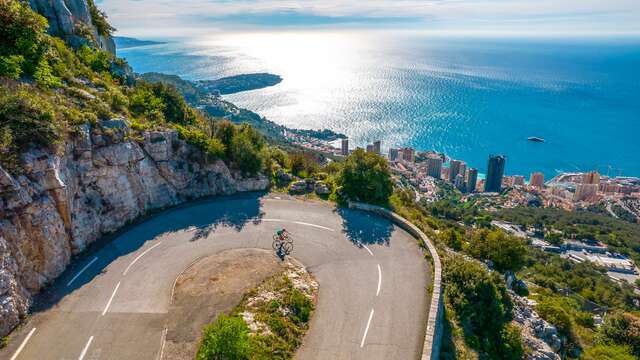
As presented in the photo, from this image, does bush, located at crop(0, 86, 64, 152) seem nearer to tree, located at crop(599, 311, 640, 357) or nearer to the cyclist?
the cyclist

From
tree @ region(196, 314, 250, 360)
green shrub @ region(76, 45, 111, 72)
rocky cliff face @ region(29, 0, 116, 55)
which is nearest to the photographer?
tree @ region(196, 314, 250, 360)

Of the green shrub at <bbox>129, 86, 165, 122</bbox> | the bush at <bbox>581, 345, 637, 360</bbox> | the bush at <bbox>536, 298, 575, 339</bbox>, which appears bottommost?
the bush at <bbox>581, 345, 637, 360</bbox>

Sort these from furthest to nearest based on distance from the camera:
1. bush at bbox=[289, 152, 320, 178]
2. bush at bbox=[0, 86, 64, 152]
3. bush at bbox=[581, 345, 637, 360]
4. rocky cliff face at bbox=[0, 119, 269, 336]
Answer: bush at bbox=[289, 152, 320, 178], bush at bbox=[581, 345, 637, 360], bush at bbox=[0, 86, 64, 152], rocky cliff face at bbox=[0, 119, 269, 336]

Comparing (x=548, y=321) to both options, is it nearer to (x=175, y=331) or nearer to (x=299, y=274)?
(x=299, y=274)

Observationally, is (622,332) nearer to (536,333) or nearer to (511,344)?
(536,333)

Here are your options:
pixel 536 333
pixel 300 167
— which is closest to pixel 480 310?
pixel 536 333

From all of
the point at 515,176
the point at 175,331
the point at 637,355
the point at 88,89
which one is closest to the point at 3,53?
the point at 88,89

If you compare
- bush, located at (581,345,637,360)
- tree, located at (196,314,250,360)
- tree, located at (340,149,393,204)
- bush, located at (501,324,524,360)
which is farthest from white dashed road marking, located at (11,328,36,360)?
bush, located at (581,345,637,360)
